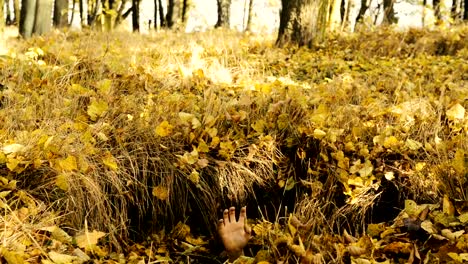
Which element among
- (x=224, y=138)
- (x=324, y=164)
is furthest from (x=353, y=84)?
(x=224, y=138)

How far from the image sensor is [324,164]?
9.09 feet

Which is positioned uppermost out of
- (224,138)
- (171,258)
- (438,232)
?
(224,138)

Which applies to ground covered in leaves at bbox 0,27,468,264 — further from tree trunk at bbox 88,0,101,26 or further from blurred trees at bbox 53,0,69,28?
tree trunk at bbox 88,0,101,26

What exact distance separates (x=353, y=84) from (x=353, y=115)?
0.81m

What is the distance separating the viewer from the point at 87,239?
2.16 m

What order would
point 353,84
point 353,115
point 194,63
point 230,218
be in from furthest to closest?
point 194,63 → point 353,84 → point 353,115 → point 230,218

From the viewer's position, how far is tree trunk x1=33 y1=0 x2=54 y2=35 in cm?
757

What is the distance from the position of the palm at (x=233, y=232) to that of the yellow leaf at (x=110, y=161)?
2.25 feet

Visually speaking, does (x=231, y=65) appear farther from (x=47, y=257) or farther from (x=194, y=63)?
(x=47, y=257)

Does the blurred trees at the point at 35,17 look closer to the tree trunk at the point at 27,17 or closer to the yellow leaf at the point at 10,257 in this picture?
the tree trunk at the point at 27,17

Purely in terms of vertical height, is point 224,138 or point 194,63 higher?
point 194,63

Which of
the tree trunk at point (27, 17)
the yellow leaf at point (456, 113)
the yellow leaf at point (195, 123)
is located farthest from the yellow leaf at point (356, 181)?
the tree trunk at point (27, 17)

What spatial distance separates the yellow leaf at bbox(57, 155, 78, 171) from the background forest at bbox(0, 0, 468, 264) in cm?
1

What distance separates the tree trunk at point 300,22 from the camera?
224 inches
